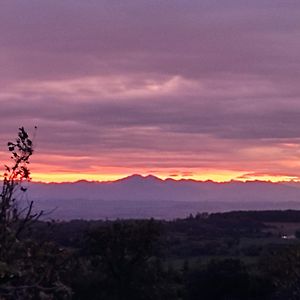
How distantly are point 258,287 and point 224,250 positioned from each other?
20355 millimetres

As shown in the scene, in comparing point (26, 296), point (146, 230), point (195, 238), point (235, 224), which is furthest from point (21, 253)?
point (235, 224)

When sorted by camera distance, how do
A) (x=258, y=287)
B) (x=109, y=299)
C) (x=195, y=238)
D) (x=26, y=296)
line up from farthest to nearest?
(x=195, y=238)
(x=258, y=287)
(x=109, y=299)
(x=26, y=296)

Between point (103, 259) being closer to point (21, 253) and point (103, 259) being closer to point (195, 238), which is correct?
point (21, 253)

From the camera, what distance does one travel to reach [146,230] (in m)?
33.8

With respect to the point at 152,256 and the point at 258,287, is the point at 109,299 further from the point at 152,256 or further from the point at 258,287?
the point at 258,287

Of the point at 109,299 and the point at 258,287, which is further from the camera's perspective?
the point at 258,287

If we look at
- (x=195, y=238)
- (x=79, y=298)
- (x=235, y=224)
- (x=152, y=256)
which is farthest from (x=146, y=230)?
(x=235, y=224)

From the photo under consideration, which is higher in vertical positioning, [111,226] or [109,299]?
[111,226]

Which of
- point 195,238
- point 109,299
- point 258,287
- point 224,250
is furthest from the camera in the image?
point 195,238

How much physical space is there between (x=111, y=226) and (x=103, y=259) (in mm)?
1314

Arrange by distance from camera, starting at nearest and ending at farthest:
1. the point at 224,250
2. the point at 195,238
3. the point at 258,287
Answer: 1. the point at 258,287
2. the point at 224,250
3. the point at 195,238

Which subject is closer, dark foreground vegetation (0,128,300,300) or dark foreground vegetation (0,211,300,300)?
dark foreground vegetation (0,128,300,300)

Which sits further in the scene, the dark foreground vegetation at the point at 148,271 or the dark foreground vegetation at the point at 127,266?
the dark foreground vegetation at the point at 148,271

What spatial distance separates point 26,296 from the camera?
11.0 metres
